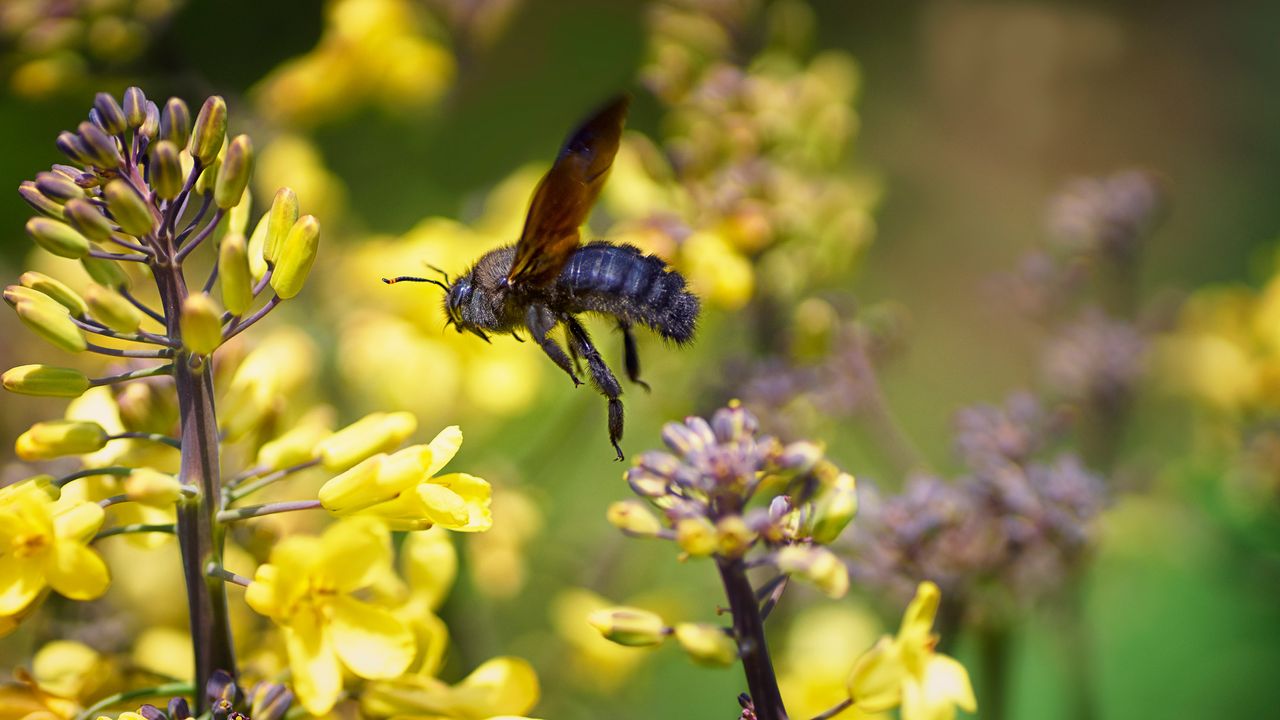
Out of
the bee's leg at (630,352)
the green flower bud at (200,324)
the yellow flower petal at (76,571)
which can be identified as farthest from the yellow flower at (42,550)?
the bee's leg at (630,352)

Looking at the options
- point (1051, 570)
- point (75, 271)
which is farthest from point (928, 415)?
point (75, 271)

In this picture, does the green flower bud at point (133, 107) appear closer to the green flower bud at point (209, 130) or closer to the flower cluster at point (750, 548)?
the green flower bud at point (209, 130)

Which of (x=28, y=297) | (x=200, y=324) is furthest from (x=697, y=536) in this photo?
(x=28, y=297)

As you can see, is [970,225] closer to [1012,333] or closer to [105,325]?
[1012,333]

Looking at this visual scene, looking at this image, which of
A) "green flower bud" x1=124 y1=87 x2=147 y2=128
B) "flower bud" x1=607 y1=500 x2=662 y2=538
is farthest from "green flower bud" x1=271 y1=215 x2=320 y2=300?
"flower bud" x1=607 y1=500 x2=662 y2=538

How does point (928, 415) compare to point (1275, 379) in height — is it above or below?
above

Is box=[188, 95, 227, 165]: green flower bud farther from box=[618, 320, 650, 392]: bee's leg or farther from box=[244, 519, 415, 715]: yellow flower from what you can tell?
box=[618, 320, 650, 392]: bee's leg
